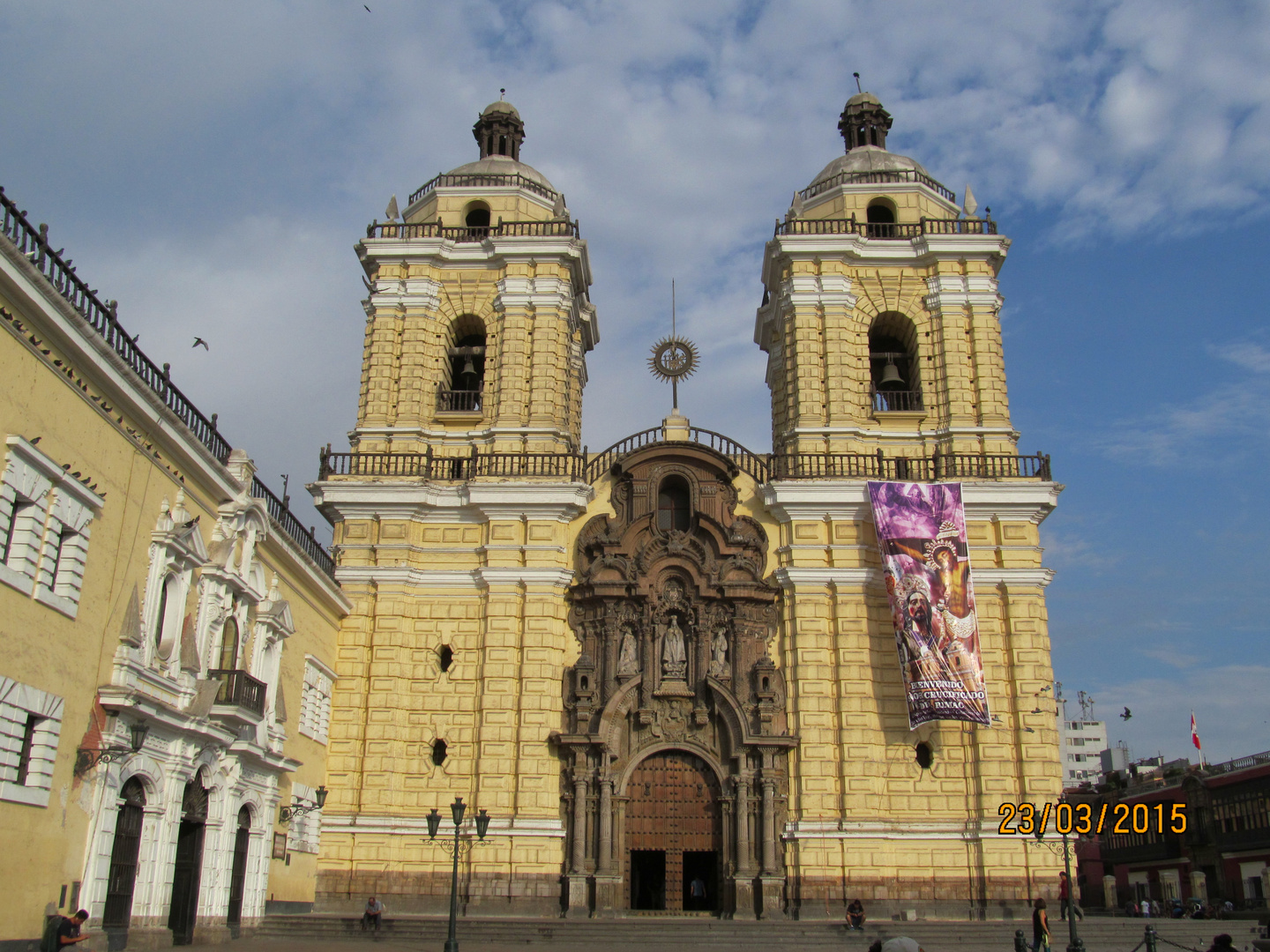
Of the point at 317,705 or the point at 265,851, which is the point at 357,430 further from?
the point at 265,851

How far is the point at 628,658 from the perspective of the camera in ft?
90.3

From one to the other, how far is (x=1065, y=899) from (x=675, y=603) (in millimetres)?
10726

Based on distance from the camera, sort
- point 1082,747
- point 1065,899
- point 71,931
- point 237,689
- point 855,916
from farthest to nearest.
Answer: point 1082,747, point 1065,899, point 855,916, point 237,689, point 71,931

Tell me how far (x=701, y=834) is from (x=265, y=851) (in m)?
9.70

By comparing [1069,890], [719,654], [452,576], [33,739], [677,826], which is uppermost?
[452,576]

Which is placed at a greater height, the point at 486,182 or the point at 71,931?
the point at 486,182

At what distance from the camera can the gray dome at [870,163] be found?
1312 inches

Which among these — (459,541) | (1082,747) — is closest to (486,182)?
(459,541)

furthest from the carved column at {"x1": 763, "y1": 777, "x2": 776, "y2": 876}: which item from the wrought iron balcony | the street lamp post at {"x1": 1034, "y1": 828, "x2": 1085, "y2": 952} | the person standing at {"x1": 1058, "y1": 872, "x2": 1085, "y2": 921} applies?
the wrought iron balcony

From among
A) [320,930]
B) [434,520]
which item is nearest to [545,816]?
[320,930]

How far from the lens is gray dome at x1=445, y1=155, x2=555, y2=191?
3347 cm

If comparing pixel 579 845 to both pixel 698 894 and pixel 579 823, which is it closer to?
pixel 579 823

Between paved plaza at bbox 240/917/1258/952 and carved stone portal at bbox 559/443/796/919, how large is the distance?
7.06 feet

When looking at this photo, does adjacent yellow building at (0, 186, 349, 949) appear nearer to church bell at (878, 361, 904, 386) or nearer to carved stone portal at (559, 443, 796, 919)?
carved stone portal at (559, 443, 796, 919)
